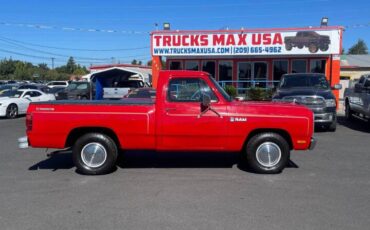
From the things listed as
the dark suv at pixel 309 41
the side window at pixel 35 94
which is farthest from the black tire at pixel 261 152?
the side window at pixel 35 94

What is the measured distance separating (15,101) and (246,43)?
12.9 m

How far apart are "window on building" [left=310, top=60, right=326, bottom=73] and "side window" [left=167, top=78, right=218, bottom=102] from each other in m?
18.5

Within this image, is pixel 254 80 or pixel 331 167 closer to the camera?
pixel 331 167

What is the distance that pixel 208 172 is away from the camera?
770 cm

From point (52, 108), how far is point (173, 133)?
2265mm

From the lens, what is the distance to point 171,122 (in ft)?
24.2

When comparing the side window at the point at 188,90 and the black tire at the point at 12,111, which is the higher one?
the side window at the point at 188,90

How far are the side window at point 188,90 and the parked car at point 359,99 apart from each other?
29.3 feet

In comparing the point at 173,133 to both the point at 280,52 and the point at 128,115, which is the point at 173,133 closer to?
the point at 128,115

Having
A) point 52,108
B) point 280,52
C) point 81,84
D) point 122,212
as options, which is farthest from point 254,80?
point 122,212

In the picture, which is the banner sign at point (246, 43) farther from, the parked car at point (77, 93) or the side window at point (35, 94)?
the side window at point (35, 94)

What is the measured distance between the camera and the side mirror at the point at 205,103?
7109 mm

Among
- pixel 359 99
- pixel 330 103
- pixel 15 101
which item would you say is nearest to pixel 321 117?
pixel 330 103

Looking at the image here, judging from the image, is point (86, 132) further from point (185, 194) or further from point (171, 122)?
point (185, 194)
